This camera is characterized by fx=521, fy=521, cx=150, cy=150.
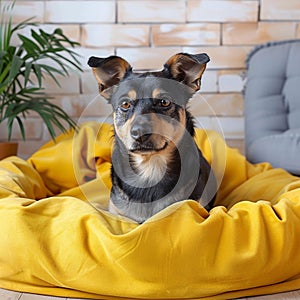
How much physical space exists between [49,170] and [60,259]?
87 cm

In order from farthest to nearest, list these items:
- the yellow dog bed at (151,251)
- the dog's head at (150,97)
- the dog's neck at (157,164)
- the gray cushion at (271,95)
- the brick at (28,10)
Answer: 1. the brick at (28,10)
2. the gray cushion at (271,95)
3. the dog's neck at (157,164)
4. the dog's head at (150,97)
5. the yellow dog bed at (151,251)

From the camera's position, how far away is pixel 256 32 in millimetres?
2432

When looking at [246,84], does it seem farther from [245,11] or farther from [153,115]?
[153,115]

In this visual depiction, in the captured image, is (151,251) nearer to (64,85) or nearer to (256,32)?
(64,85)

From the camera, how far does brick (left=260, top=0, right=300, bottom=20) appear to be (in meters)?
2.41

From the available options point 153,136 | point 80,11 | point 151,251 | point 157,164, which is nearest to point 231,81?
point 80,11

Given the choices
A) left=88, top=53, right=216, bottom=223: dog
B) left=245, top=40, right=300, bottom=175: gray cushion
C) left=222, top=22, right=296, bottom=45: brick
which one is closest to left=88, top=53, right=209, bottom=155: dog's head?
left=88, top=53, right=216, bottom=223: dog

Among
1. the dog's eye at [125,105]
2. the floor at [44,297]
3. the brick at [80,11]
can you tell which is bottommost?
the floor at [44,297]

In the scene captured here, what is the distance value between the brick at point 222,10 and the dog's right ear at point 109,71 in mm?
1065

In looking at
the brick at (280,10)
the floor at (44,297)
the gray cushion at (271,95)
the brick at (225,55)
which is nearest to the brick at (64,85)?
the brick at (225,55)

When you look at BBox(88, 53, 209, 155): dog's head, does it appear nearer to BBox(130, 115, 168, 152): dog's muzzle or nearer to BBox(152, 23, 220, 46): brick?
BBox(130, 115, 168, 152): dog's muzzle

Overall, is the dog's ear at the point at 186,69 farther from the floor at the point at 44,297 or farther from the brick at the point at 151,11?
the brick at the point at 151,11

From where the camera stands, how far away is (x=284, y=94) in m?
2.29

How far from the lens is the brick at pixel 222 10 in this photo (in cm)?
241
